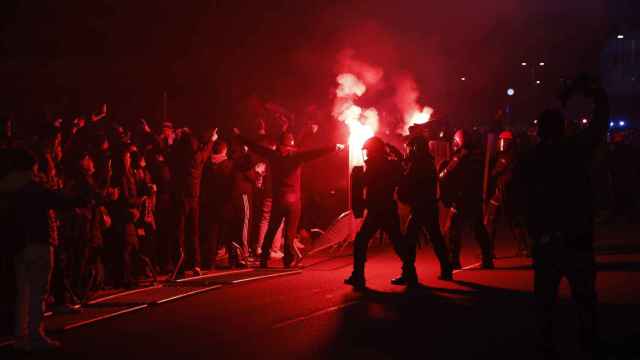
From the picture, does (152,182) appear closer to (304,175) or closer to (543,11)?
(304,175)

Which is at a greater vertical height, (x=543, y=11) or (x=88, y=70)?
(x=543, y=11)

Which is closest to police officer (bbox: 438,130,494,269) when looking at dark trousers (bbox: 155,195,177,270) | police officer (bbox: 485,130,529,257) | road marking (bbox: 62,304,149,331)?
police officer (bbox: 485,130,529,257)

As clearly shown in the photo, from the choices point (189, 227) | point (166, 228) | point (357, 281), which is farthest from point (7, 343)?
point (189, 227)

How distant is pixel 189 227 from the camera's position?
41.9 feet

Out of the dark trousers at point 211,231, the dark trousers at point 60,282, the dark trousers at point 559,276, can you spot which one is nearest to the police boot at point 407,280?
the dark trousers at point 211,231

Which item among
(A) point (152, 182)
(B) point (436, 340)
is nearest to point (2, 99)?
(A) point (152, 182)

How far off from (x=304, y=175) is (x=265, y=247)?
4.43m

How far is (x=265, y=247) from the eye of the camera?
13.3 m

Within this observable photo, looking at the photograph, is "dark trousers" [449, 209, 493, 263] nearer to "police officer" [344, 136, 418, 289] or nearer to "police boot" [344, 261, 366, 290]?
"police officer" [344, 136, 418, 289]

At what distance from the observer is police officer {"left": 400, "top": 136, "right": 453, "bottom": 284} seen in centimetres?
1164

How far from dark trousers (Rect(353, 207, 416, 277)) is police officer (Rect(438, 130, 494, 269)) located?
156cm

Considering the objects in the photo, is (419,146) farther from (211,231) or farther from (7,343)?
(7,343)

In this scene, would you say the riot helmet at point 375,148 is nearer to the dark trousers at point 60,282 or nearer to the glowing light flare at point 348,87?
the dark trousers at point 60,282

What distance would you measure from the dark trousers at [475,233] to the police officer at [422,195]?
1.15m
